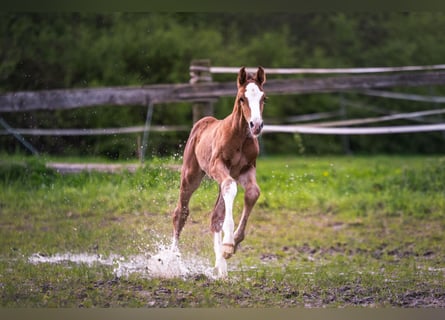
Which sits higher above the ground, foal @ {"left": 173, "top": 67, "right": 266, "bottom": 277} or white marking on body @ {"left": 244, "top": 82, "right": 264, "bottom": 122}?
white marking on body @ {"left": 244, "top": 82, "right": 264, "bottom": 122}

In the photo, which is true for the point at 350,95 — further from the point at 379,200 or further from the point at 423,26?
the point at 379,200

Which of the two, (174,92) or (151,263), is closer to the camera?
(151,263)

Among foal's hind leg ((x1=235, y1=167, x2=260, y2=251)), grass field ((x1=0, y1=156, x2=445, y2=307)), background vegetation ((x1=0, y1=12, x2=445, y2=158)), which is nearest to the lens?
foal's hind leg ((x1=235, y1=167, x2=260, y2=251))

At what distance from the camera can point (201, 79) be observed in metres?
9.58

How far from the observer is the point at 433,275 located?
7.26 metres

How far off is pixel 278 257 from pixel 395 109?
8572 millimetres

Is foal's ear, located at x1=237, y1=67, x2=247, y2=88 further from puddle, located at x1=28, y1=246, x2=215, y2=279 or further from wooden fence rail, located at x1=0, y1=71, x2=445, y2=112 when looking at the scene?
wooden fence rail, located at x1=0, y1=71, x2=445, y2=112

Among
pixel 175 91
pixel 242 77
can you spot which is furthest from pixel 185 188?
pixel 175 91

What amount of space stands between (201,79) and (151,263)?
9.98 feet

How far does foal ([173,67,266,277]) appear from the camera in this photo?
232 inches

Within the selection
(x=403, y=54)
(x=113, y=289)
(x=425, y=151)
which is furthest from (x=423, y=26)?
(x=113, y=289)

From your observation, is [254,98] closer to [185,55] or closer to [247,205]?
[247,205]

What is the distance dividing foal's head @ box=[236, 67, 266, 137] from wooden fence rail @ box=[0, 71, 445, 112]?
324 centimetres

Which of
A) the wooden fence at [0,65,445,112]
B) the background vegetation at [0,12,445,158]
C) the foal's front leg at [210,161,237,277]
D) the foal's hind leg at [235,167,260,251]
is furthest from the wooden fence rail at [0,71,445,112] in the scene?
the foal's hind leg at [235,167,260,251]
